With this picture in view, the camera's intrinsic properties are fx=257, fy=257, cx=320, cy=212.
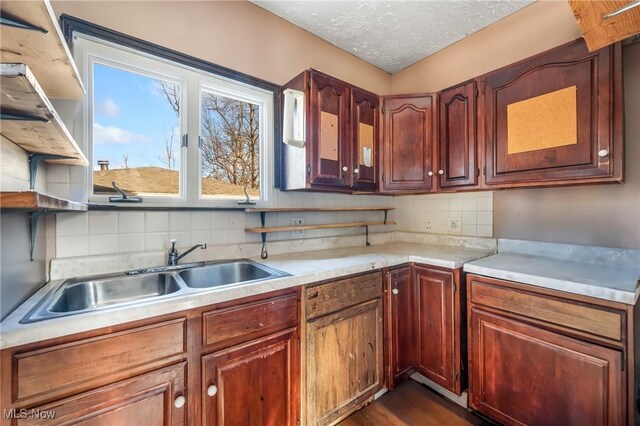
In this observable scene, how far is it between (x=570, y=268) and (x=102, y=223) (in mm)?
2513

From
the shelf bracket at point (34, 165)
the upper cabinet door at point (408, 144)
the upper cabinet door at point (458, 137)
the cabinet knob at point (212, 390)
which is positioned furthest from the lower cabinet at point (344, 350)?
the shelf bracket at point (34, 165)

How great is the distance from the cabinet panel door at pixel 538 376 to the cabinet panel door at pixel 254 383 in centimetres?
109

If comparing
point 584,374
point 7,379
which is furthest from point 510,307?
point 7,379

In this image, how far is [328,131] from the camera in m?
1.81

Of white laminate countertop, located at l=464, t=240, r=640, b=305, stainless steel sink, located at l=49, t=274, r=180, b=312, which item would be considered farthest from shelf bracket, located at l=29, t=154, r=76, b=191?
white laminate countertop, located at l=464, t=240, r=640, b=305

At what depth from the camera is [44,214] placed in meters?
1.15

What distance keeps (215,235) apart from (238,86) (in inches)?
40.8

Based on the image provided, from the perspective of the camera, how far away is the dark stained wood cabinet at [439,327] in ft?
5.30

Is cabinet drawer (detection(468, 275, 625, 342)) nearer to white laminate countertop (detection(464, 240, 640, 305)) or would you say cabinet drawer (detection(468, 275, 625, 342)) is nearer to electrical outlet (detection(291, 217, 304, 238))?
white laminate countertop (detection(464, 240, 640, 305))

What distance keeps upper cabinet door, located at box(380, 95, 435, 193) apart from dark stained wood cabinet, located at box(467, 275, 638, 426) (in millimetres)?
888

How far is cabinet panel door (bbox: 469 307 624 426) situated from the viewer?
43.5 inches

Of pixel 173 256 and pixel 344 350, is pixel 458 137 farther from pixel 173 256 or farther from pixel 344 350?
pixel 173 256

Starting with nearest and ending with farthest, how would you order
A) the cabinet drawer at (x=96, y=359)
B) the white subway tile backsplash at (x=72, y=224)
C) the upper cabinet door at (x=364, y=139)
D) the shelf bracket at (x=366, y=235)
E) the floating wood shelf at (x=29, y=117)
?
the floating wood shelf at (x=29, y=117) → the cabinet drawer at (x=96, y=359) → the white subway tile backsplash at (x=72, y=224) → the upper cabinet door at (x=364, y=139) → the shelf bracket at (x=366, y=235)

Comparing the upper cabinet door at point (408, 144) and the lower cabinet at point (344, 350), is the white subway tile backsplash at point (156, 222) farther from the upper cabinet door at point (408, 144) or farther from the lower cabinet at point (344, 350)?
the upper cabinet door at point (408, 144)
